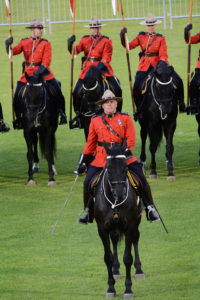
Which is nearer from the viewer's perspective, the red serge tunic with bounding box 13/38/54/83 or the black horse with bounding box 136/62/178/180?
the black horse with bounding box 136/62/178/180

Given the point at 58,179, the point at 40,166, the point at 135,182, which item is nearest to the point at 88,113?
the point at 58,179

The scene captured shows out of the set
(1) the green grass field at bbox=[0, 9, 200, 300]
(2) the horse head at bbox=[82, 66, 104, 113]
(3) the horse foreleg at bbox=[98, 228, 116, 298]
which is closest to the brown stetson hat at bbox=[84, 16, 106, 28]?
(2) the horse head at bbox=[82, 66, 104, 113]

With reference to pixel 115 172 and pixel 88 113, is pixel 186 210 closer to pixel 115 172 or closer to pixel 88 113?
pixel 88 113

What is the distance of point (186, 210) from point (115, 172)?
16.0ft

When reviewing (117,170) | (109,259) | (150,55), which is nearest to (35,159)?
(150,55)

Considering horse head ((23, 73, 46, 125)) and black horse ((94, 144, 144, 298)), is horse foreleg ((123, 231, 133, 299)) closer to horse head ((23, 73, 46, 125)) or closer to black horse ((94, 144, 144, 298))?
black horse ((94, 144, 144, 298))

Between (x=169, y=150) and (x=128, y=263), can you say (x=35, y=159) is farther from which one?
(x=128, y=263)

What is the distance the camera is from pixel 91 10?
3322 centimetres

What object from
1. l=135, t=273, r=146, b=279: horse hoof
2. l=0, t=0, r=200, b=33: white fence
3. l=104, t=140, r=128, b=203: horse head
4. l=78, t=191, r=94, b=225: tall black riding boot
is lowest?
l=135, t=273, r=146, b=279: horse hoof

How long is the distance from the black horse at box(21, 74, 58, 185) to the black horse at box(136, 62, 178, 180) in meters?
1.67

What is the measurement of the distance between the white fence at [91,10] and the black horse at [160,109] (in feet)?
47.6

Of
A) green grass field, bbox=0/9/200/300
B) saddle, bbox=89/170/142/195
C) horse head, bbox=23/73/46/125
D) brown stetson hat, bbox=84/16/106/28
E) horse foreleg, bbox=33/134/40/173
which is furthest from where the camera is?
horse foreleg, bbox=33/134/40/173

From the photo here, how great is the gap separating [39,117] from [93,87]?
132 centimetres

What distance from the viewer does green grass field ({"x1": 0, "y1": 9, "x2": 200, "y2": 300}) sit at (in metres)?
11.0
